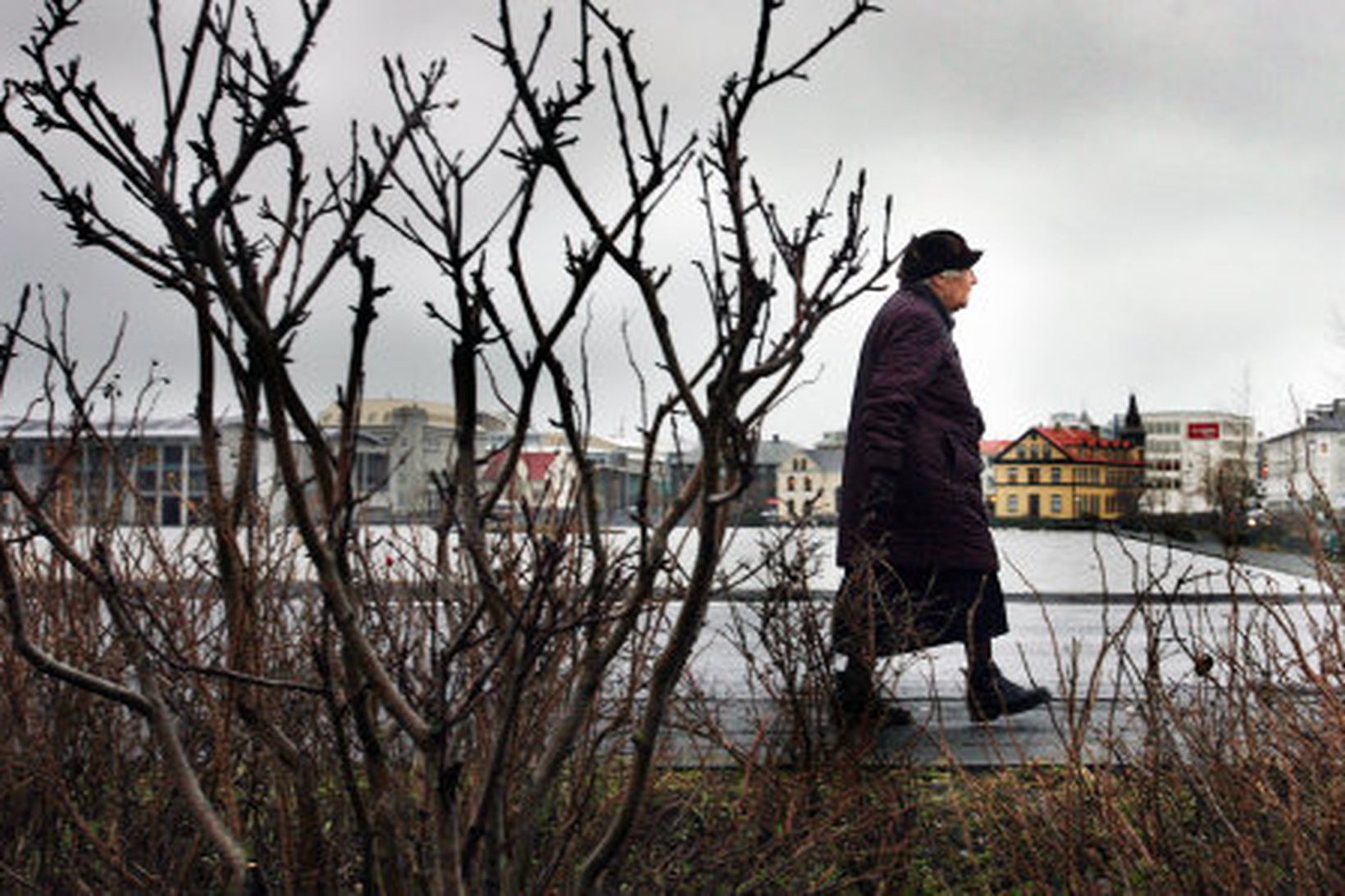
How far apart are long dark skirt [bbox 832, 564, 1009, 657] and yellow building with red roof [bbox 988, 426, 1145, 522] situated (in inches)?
3783

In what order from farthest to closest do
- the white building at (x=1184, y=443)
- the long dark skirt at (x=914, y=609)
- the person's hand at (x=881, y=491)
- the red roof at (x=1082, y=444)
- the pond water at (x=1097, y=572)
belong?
the white building at (x=1184, y=443) < the red roof at (x=1082, y=444) < the person's hand at (x=881, y=491) < the long dark skirt at (x=914, y=609) < the pond water at (x=1097, y=572)

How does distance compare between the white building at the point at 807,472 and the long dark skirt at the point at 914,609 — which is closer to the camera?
the long dark skirt at the point at 914,609

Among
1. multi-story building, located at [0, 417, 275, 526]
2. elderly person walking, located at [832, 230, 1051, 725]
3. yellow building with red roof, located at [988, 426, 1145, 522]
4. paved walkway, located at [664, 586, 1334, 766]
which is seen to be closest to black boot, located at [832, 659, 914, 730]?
paved walkway, located at [664, 586, 1334, 766]

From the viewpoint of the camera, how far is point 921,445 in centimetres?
534

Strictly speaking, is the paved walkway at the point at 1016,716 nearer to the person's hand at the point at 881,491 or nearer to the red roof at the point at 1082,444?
the person's hand at the point at 881,491

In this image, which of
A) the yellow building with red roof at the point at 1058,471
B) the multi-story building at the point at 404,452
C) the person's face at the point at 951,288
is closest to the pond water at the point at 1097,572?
the multi-story building at the point at 404,452

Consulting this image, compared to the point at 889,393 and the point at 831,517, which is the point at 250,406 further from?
the point at 831,517

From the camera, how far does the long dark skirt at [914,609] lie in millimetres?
3803

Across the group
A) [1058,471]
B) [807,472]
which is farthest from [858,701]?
[807,472]

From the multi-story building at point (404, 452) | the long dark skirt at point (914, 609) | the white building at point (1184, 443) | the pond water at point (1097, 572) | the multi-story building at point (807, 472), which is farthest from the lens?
the white building at point (1184, 443)

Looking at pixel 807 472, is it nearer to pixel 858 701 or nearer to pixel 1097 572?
pixel 1097 572

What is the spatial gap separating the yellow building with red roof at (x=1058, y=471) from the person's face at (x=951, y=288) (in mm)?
96059

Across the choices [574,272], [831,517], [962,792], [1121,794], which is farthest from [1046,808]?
[831,517]

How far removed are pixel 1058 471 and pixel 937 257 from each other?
99.0m
